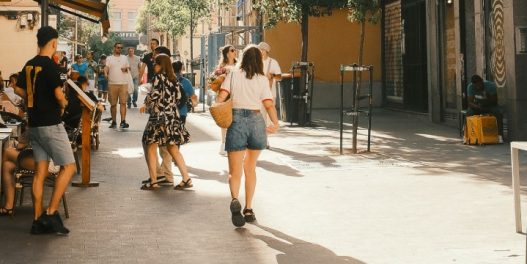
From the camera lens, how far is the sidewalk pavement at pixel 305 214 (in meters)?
7.40

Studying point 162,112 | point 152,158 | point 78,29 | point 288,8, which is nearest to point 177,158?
point 152,158

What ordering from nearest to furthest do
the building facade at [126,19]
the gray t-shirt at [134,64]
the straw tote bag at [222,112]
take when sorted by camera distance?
1. the straw tote bag at [222,112]
2. the gray t-shirt at [134,64]
3. the building facade at [126,19]

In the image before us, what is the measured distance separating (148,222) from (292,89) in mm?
13728

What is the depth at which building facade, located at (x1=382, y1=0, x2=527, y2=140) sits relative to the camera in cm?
1714

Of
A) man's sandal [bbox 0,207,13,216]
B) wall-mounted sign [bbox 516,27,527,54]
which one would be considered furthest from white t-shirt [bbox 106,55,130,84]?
man's sandal [bbox 0,207,13,216]

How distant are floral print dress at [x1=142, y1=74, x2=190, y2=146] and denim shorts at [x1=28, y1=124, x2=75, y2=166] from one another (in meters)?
2.85

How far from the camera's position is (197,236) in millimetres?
8172

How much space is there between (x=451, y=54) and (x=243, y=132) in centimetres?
1382

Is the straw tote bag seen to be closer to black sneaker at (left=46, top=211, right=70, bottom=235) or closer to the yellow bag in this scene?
black sneaker at (left=46, top=211, right=70, bottom=235)

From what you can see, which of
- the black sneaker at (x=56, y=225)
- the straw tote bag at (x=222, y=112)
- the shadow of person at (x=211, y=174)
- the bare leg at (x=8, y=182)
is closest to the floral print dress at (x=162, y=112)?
the shadow of person at (x=211, y=174)

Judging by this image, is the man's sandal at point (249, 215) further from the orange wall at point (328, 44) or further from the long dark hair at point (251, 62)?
the orange wall at point (328, 44)

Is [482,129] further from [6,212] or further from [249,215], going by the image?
[6,212]

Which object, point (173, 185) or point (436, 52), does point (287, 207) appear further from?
point (436, 52)

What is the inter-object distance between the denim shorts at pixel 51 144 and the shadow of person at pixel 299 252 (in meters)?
1.88
